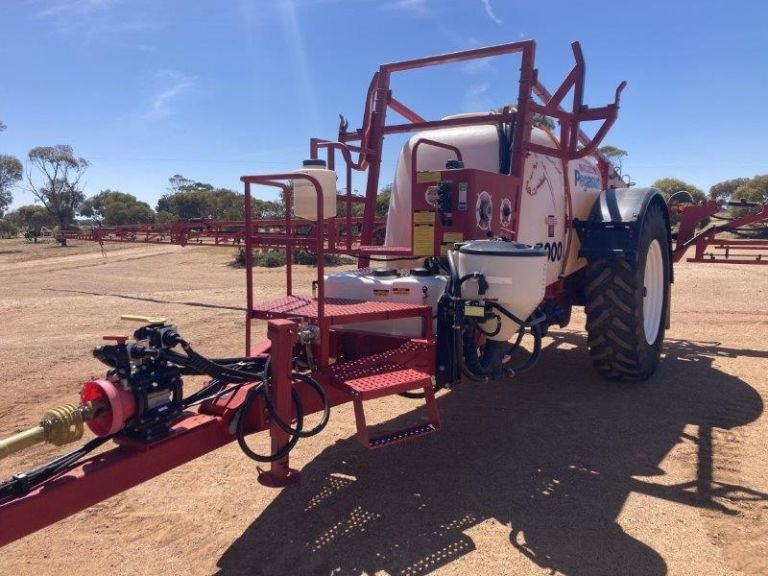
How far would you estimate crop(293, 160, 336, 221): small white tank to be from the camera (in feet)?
12.3

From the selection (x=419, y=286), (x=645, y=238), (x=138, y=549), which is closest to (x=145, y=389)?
(x=138, y=549)

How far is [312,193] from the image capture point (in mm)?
3762

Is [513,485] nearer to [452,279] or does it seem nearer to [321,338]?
[452,279]

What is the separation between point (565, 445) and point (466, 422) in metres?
0.74

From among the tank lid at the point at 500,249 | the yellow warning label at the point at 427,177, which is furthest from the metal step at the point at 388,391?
the yellow warning label at the point at 427,177

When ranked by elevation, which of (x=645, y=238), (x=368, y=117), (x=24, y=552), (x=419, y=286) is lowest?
(x=24, y=552)

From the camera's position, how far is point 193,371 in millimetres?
2488

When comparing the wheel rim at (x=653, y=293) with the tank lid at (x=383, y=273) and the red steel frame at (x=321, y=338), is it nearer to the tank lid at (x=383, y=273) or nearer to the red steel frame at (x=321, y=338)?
the red steel frame at (x=321, y=338)

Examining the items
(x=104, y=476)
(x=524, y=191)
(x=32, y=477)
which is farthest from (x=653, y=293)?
(x=32, y=477)

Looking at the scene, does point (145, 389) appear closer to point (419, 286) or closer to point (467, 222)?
point (419, 286)

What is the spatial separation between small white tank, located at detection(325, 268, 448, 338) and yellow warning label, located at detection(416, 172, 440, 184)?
0.58 meters

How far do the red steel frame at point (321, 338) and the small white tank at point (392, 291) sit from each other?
0.09 m

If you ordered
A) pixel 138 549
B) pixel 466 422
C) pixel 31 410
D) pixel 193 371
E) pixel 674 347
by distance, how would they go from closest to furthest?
pixel 193 371 → pixel 138 549 → pixel 466 422 → pixel 31 410 → pixel 674 347

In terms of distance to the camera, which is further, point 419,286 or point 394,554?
point 419,286
